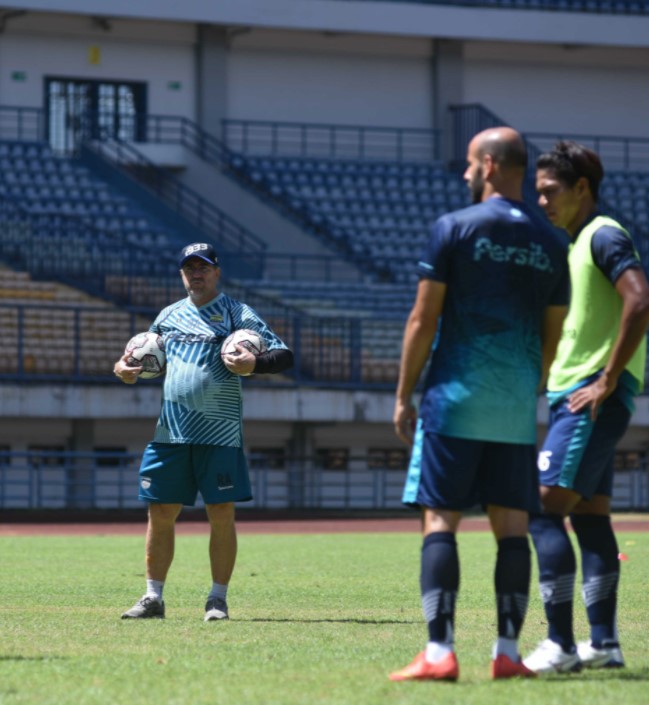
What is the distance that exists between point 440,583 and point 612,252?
1.53 m

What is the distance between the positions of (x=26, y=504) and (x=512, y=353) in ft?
69.2

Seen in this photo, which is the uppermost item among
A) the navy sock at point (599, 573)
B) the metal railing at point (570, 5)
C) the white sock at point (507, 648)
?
the metal railing at point (570, 5)

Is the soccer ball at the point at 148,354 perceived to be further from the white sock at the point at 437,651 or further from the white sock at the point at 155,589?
the white sock at the point at 437,651

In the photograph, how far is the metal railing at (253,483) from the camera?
1015 inches

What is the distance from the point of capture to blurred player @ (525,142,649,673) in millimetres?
6590

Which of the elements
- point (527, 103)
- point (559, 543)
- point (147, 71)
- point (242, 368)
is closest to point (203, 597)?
point (242, 368)

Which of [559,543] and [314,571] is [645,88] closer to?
[314,571]

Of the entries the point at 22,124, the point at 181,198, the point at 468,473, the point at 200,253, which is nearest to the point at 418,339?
the point at 468,473

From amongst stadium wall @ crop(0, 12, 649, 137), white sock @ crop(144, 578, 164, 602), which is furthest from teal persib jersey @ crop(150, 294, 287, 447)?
stadium wall @ crop(0, 12, 649, 137)

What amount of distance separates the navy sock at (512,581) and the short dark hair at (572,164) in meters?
1.57

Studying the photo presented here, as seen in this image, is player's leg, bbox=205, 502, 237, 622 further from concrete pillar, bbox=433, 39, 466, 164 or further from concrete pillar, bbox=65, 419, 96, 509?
concrete pillar, bbox=433, 39, 466, 164

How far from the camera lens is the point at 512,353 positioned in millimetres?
6359

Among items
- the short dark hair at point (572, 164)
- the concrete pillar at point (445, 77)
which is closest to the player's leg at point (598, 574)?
the short dark hair at point (572, 164)

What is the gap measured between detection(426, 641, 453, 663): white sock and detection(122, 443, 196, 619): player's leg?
3.12 m
